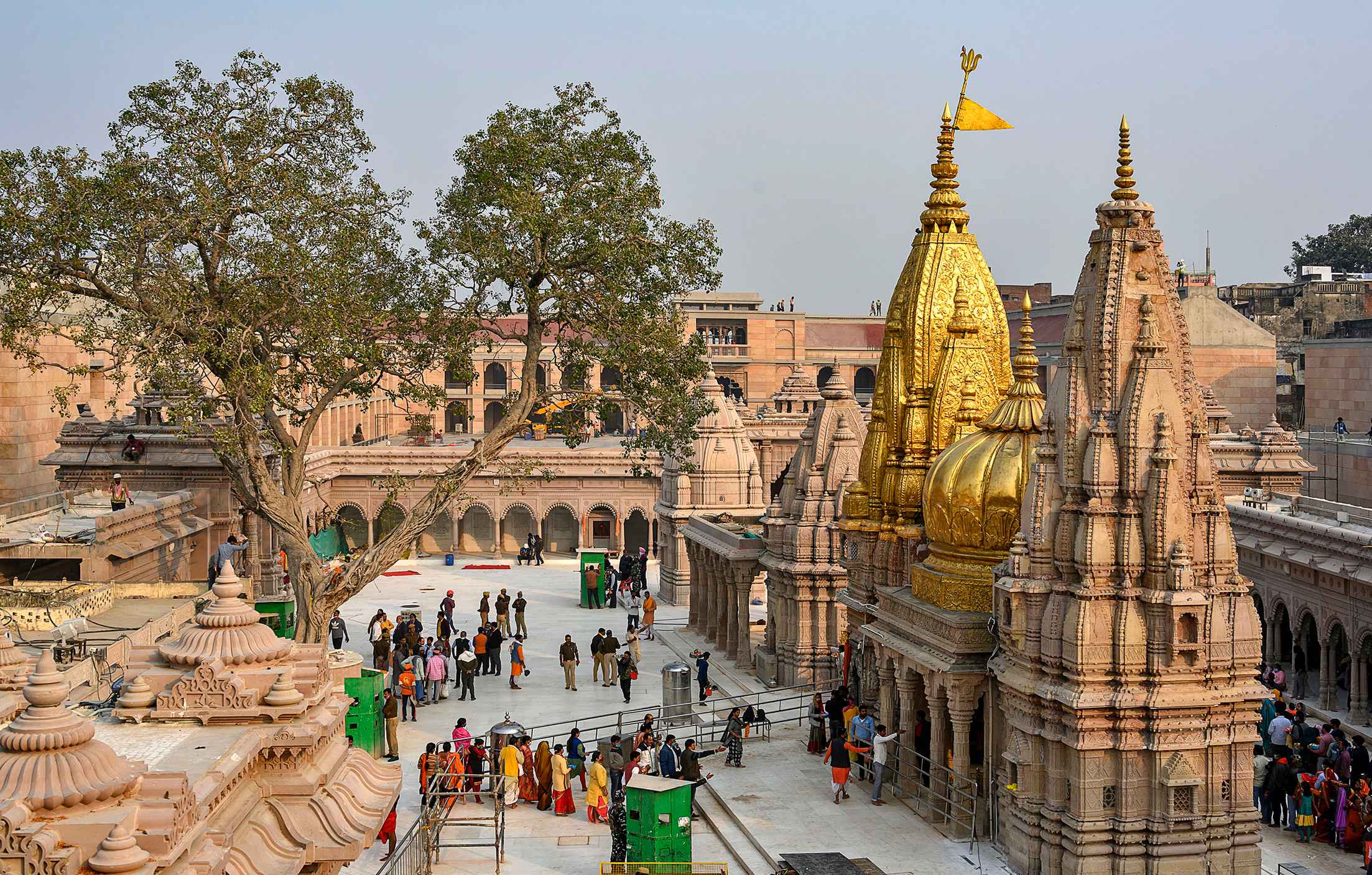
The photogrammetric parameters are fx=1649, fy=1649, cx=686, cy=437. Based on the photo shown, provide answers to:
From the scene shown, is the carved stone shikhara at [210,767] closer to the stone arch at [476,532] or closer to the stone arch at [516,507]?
the stone arch at [516,507]

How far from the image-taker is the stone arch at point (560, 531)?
60.4 m

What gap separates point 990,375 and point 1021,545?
6.59 metres

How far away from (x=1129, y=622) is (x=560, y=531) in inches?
1643

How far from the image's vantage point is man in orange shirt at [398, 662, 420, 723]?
100 ft

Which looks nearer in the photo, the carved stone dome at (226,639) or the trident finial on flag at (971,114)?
the carved stone dome at (226,639)

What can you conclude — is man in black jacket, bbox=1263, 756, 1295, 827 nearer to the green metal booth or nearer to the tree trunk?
the tree trunk

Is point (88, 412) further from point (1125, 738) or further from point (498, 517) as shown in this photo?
point (1125, 738)

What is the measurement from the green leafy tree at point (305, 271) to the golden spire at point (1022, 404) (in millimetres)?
8540

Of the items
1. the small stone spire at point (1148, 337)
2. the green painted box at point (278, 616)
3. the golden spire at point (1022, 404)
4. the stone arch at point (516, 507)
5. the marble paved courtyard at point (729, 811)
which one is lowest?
the marble paved courtyard at point (729, 811)

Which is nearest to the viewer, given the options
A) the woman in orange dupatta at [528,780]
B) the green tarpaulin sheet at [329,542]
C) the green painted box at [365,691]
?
the woman in orange dupatta at [528,780]

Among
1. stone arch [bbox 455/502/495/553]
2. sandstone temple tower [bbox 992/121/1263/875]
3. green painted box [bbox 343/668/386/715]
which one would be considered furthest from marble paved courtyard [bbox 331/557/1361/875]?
stone arch [bbox 455/502/495/553]

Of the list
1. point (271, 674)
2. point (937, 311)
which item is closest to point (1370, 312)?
point (937, 311)

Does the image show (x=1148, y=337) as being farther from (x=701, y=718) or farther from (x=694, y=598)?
(x=694, y=598)

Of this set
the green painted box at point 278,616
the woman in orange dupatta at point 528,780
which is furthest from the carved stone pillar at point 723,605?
the woman in orange dupatta at point 528,780
